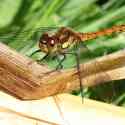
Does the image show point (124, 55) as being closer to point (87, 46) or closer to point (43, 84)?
point (43, 84)

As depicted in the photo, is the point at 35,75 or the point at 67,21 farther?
the point at 67,21

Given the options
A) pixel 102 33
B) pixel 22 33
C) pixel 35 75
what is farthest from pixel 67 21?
A: pixel 35 75

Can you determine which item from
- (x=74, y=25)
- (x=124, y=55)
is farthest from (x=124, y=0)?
(x=124, y=55)

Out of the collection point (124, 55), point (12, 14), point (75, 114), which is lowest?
point (75, 114)

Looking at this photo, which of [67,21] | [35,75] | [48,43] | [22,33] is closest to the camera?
[35,75]

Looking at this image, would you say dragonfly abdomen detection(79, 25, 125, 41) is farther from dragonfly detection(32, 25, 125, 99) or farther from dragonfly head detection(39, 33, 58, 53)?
dragonfly head detection(39, 33, 58, 53)

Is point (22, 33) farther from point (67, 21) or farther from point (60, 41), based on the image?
point (67, 21)
